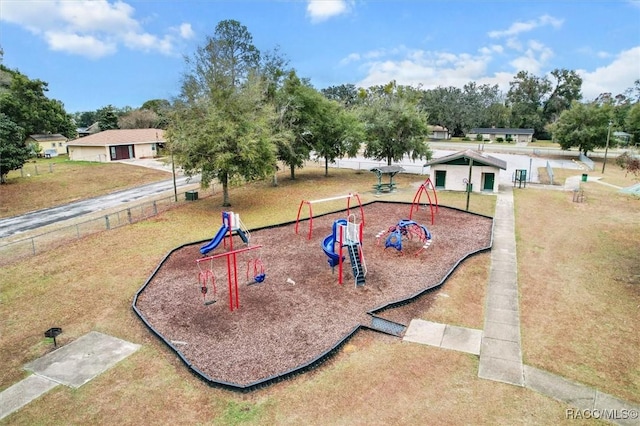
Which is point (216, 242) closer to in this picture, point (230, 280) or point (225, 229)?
point (225, 229)

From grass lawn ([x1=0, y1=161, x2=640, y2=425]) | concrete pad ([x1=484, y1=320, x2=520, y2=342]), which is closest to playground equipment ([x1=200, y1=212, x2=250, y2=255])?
grass lawn ([x1=0, y1=161, x2=640, y2=425])

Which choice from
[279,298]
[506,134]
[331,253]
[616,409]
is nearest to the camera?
[616,409]

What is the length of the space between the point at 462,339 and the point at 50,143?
228 feet

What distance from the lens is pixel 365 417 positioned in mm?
7836

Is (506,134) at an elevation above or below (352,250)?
above

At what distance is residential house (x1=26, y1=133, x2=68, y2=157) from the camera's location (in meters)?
57.9

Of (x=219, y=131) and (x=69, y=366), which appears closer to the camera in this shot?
(x=69, y=366)

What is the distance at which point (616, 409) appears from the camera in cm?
800

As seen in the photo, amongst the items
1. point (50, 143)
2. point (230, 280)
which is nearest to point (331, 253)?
point (230, 280)

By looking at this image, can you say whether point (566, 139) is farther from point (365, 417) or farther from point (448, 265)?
point (365, 417)

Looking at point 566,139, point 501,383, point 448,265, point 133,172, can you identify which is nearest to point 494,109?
point 566,139

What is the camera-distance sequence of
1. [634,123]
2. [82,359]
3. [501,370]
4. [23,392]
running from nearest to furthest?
[23,392] → [501,370] → [82,359] → [634,123]

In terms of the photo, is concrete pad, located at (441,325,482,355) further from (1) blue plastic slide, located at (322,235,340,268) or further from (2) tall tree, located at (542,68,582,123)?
(2) tall tree, located at (542,68,582,123)

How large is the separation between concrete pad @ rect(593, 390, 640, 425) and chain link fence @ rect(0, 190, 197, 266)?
2089cm
